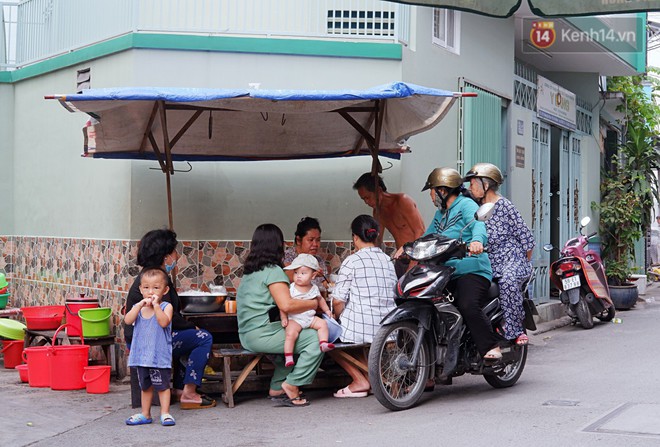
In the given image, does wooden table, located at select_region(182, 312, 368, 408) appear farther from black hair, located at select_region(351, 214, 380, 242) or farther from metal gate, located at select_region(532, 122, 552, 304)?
metal gate, located at select_region(532, 122, 552, 304)

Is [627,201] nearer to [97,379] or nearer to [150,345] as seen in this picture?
[97,379]

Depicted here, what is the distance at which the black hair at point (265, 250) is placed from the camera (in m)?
7.32

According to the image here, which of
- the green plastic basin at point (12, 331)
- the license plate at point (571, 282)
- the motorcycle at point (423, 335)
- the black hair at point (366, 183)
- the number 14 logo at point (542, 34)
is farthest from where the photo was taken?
the number 14 logo at point (542, 34)

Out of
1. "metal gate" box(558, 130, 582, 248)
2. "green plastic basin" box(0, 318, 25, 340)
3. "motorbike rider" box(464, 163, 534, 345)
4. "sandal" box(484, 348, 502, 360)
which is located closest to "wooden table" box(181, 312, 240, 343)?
"sandal" box(484, 348, 502, 360)

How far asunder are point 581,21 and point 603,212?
4284mm

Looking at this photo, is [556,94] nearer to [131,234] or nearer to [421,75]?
[421,75]

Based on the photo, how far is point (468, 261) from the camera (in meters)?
7.32

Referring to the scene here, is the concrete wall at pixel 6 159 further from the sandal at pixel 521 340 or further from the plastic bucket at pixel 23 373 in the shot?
the sandal at pixel 521 340

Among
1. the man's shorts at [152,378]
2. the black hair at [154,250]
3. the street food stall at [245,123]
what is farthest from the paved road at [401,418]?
the black hair at [154,250]

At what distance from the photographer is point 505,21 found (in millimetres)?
12461

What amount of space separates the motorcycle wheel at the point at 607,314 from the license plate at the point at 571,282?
0.86 metres

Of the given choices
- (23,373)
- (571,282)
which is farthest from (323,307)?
(571,282)

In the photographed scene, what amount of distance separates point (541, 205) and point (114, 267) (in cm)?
754

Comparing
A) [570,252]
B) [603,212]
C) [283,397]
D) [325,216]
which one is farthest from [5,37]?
[603,212]
